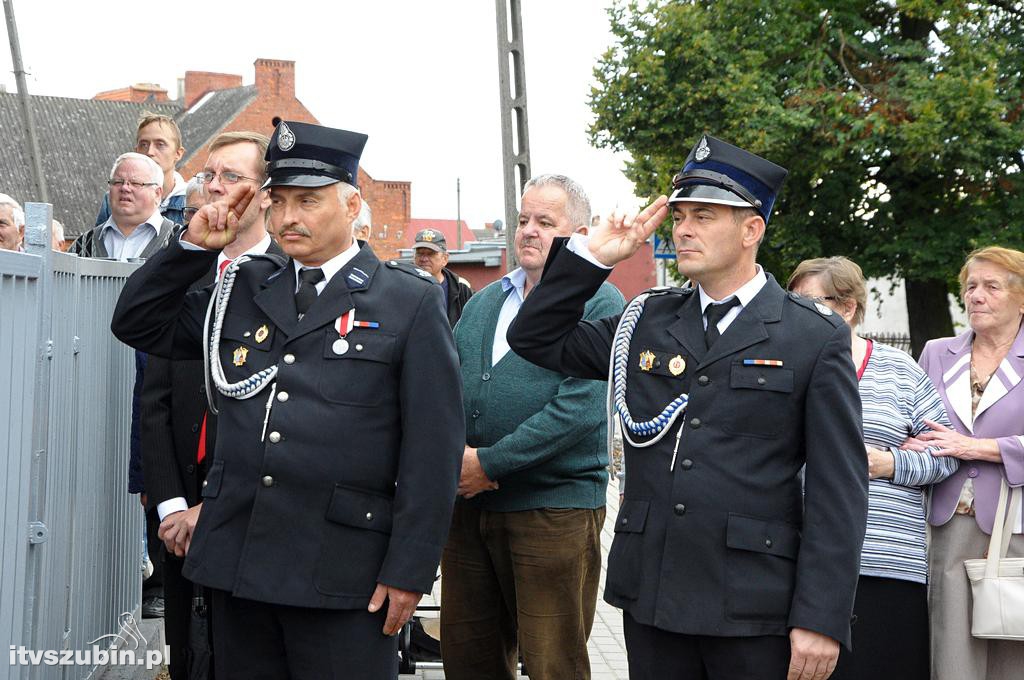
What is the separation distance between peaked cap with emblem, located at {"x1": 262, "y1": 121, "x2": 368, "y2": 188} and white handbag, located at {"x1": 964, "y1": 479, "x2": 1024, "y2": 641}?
2974mm

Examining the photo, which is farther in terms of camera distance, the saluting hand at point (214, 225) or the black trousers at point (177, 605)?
the black trousers at point (177, 605)

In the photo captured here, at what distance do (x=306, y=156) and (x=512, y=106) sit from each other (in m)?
6.21

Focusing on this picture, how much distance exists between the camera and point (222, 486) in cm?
350

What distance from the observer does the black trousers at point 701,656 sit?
128 inches

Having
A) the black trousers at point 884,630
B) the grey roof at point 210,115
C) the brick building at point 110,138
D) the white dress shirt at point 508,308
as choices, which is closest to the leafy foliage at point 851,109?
the white dress shirt at point 508,308

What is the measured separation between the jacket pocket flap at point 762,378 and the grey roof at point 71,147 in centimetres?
4458

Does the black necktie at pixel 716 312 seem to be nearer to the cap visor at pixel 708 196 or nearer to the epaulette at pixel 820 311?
the epaulette at pixel 820 311

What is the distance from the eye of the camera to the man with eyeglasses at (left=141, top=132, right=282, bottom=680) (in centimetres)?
432

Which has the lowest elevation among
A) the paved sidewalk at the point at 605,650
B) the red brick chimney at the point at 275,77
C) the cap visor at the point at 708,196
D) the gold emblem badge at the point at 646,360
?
the paved sidewalk at the point at 605,650

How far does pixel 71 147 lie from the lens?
1966 inches

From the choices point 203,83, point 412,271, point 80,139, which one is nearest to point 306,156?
point 412,271

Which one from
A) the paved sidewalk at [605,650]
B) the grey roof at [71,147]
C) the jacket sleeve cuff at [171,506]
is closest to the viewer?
the jacket sleeve cuff at [171,506]

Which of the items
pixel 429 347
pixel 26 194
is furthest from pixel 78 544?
pixel 26 194

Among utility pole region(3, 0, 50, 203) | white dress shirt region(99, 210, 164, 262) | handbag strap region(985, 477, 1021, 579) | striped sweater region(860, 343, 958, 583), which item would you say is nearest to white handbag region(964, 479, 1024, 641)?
handbag strap region(985, 477, 1021, 579)
